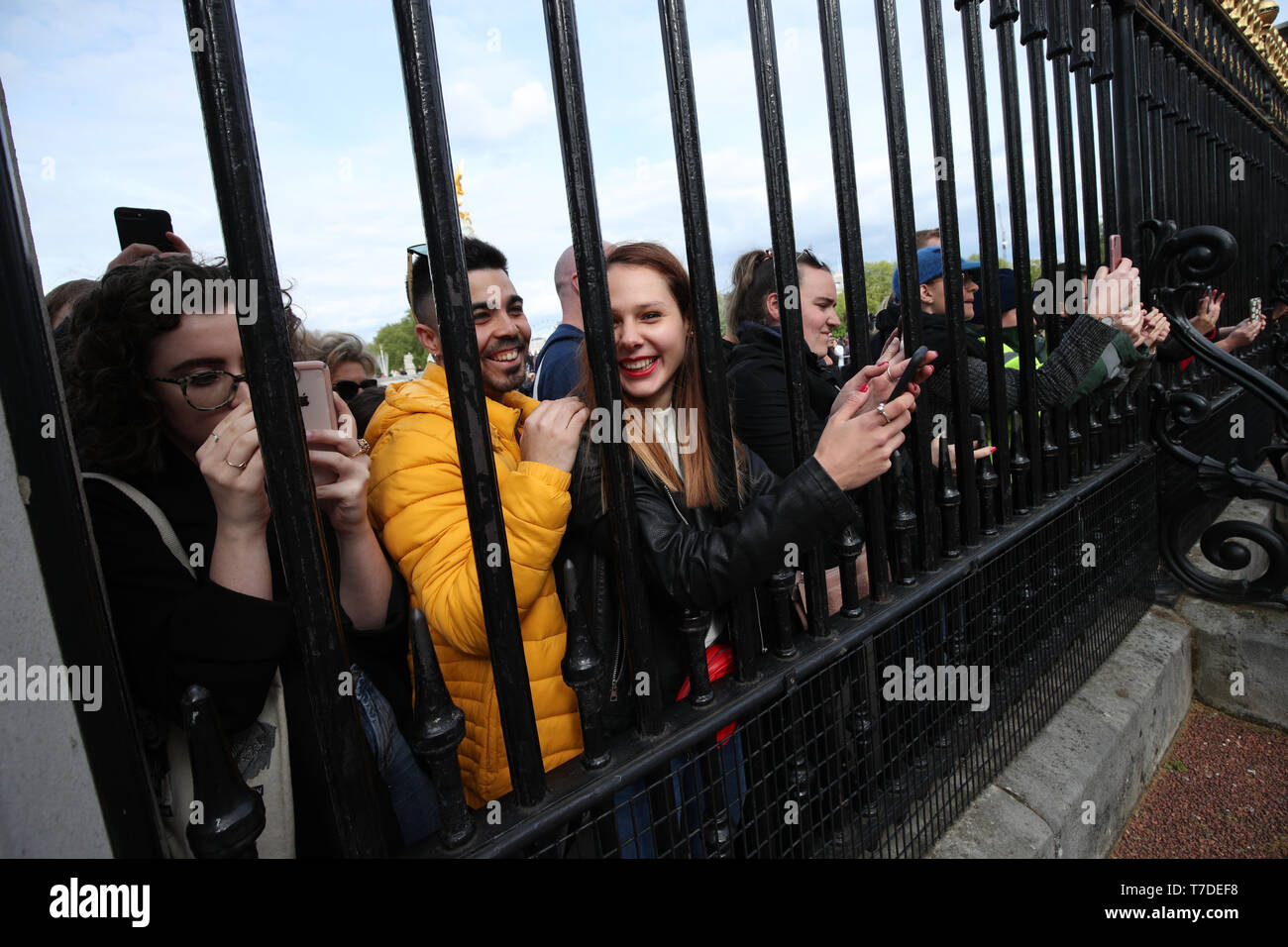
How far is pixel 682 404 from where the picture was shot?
1917mm

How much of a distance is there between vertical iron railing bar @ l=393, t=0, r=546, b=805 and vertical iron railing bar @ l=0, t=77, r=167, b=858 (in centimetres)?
49

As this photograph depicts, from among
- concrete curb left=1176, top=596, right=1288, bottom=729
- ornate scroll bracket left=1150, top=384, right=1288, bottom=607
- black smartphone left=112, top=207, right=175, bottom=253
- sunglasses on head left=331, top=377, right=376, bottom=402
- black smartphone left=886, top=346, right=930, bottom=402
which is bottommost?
concrete curb left=1176, top=596, right=1288, bottom=729

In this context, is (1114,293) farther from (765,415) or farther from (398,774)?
(398,774)

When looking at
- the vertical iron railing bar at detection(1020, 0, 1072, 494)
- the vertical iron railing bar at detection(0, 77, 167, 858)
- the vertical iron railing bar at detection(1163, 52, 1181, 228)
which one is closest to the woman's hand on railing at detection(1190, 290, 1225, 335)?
the vertical iron railing bar at detection(1163, 52, 1181, 228)

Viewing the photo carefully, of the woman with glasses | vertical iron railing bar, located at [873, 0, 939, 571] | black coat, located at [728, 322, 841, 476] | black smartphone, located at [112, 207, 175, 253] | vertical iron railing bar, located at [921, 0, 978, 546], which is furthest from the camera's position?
black coat, located at [728, 322, 841, 476]

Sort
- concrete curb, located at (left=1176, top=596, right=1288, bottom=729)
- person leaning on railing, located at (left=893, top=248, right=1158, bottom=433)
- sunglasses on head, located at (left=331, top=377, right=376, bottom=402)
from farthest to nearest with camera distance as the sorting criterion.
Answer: sunglasses on head, located at (left=331, top=377, right=376, bottom=402) → concrete curb, located at (left=1176, top=596, right=1288, bottom=729) → person leaning on railing, located at (left=893, top=248, right=1158, bottom=433)

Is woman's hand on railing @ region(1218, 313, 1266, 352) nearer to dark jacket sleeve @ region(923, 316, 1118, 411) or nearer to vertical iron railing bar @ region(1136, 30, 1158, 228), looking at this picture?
vertical iron railing bar @ region(1136, 30, 1158, 228)

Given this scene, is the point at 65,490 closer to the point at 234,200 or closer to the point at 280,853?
the point at 234,200

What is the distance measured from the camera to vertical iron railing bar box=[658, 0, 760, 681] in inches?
56.6

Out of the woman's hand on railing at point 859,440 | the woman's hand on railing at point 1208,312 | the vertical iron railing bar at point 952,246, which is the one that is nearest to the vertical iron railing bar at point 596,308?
the woman's hand on railing at point 859,440

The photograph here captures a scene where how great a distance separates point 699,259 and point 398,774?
1247 mm

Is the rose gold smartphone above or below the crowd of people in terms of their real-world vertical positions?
above

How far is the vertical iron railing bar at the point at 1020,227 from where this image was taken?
233 cm
